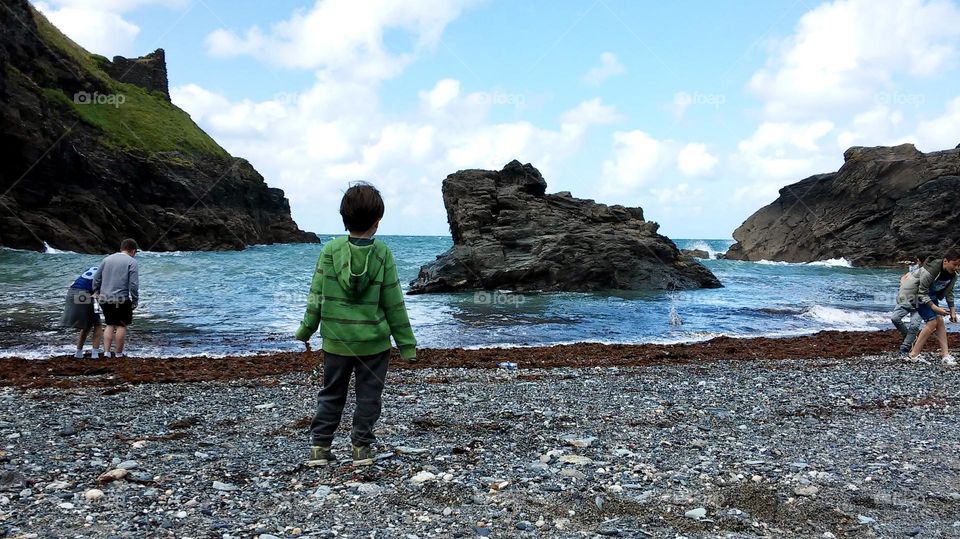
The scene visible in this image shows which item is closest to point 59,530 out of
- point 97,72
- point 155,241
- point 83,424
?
point 83,424

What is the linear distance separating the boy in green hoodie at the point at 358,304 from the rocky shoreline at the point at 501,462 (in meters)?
1.07

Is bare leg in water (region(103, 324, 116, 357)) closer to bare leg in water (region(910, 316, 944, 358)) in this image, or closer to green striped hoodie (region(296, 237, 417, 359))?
green striped hoodie (region(296, 237, 417, 359))

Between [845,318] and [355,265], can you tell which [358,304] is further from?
[845,318]

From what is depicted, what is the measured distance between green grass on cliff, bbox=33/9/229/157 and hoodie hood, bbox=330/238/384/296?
9583cm

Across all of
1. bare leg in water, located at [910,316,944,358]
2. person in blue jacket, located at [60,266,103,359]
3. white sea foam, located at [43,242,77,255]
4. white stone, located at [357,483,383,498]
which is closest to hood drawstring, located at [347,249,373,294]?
white stone, located at [357,483,383,498]

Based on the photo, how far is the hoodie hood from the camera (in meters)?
6.15

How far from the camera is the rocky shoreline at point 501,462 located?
5215 mm

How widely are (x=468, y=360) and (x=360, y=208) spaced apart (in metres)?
11.8

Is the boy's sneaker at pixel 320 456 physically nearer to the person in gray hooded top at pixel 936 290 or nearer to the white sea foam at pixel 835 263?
the person in gray hooded top at pixel 936 290

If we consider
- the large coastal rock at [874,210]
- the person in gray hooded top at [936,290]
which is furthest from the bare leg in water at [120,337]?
the large coastal rock at [874,210]

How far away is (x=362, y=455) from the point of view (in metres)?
6.62

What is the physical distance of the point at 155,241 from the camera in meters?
89.6

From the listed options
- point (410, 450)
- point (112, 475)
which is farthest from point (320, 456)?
point (112, 475)

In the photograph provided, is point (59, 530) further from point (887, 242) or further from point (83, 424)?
point (887, 242)
